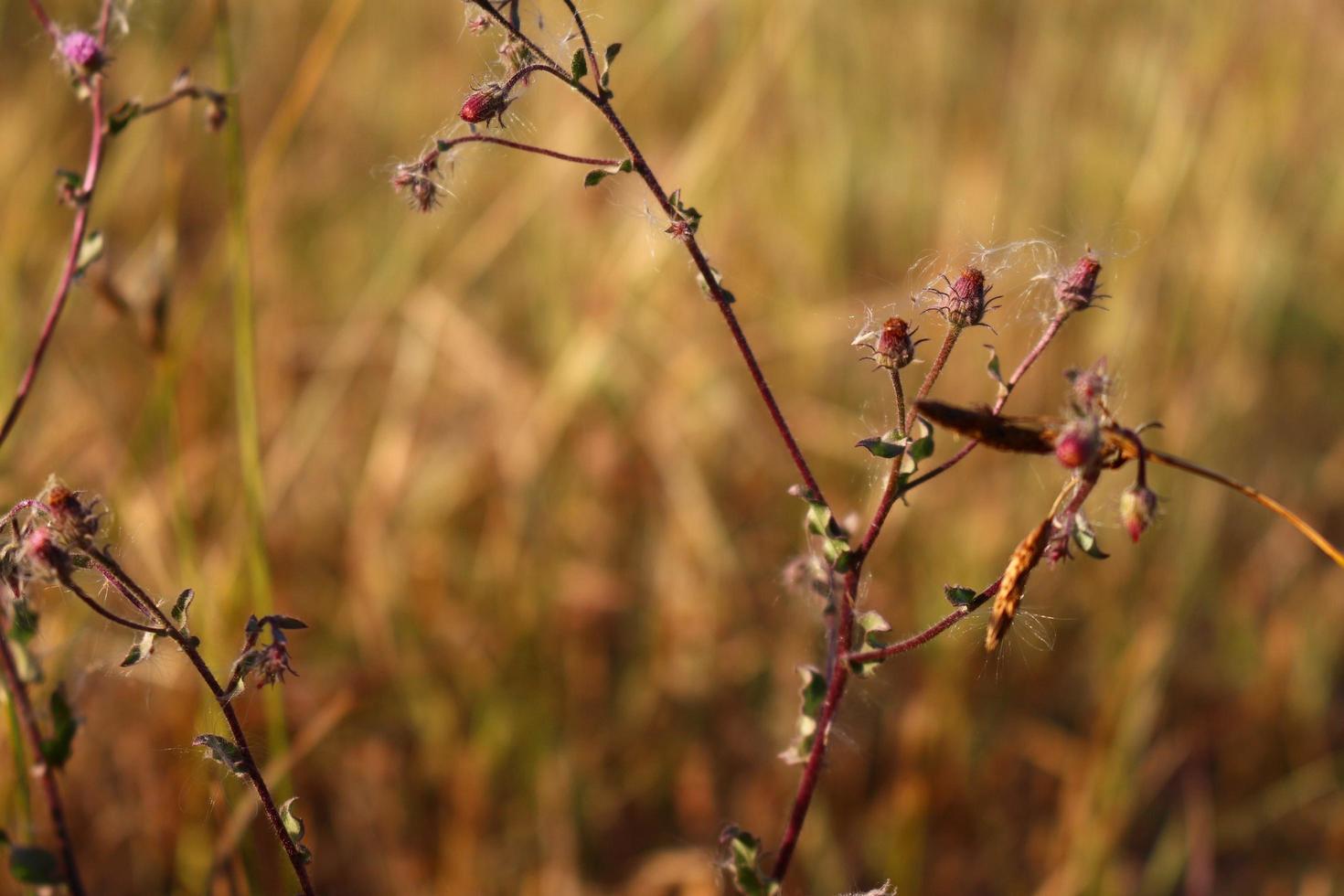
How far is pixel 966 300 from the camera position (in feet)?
3.44

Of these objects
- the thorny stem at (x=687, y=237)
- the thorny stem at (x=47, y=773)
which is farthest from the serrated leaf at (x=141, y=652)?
the thorny stem at (x=687, y=237)

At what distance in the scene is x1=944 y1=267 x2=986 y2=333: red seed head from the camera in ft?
3.44

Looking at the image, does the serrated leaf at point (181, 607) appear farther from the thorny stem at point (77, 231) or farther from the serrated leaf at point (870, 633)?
the serrated leaf at point (870, 633)

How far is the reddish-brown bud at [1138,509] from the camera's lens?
95 cm

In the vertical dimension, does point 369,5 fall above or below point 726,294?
above

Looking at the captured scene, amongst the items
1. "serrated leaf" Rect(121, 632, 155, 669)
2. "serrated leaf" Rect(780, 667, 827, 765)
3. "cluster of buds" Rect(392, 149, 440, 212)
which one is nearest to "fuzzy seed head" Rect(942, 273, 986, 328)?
"serrated leaf" Rect(780, 667, 827, 765)

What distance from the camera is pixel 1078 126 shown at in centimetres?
429

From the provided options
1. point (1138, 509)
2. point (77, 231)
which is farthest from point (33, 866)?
point (1138, 509)

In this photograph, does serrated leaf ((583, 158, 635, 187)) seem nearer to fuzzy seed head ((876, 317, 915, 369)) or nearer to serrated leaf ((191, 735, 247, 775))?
fuzzy seed head ((876, 317, 915, 369))

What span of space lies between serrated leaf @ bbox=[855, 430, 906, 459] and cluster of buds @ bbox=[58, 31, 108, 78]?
82cm

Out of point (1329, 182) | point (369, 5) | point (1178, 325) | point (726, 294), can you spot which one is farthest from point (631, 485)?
point (369, 5)

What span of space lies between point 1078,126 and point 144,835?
3.61 metres

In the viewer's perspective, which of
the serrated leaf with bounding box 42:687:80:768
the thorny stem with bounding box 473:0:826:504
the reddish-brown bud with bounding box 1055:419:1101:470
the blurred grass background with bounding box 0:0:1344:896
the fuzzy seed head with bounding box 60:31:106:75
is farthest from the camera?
the blurred grass background with bounding box 0:0:1344:896

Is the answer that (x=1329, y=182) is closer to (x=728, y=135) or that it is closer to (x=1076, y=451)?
(x=728, y=135)
